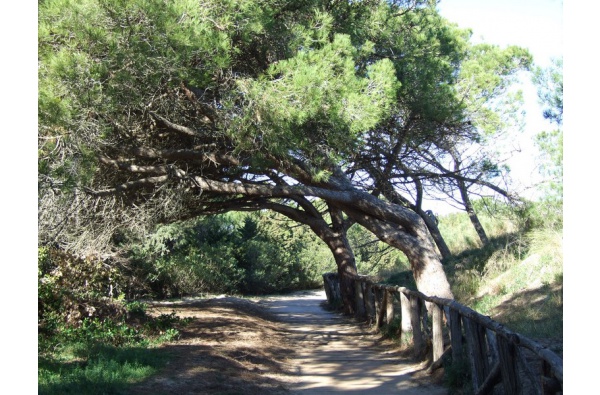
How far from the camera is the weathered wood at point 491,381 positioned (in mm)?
5938

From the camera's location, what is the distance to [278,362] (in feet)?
30.8

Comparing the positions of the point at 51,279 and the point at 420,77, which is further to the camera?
the point at 420,77

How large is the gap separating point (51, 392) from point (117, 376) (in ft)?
3.11

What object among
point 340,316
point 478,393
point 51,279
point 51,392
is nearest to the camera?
point 51,392

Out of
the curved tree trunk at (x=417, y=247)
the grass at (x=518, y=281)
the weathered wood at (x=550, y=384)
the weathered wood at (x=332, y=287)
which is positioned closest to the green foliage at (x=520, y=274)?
the grass at (x=518, y=281)

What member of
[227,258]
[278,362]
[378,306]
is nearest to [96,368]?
[278,362]

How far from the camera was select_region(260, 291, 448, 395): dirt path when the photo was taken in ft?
25.0

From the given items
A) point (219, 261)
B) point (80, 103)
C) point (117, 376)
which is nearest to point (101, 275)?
point (80, 103)

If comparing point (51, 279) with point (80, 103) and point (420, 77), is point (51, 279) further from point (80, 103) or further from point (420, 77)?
point (420, 77)

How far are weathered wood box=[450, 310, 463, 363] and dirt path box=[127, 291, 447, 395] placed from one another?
0.48 meters

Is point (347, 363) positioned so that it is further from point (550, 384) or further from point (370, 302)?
point (550, 384)

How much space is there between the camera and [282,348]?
10859 mm

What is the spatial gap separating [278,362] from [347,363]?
1035 mm

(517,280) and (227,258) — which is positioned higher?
(227,258)
